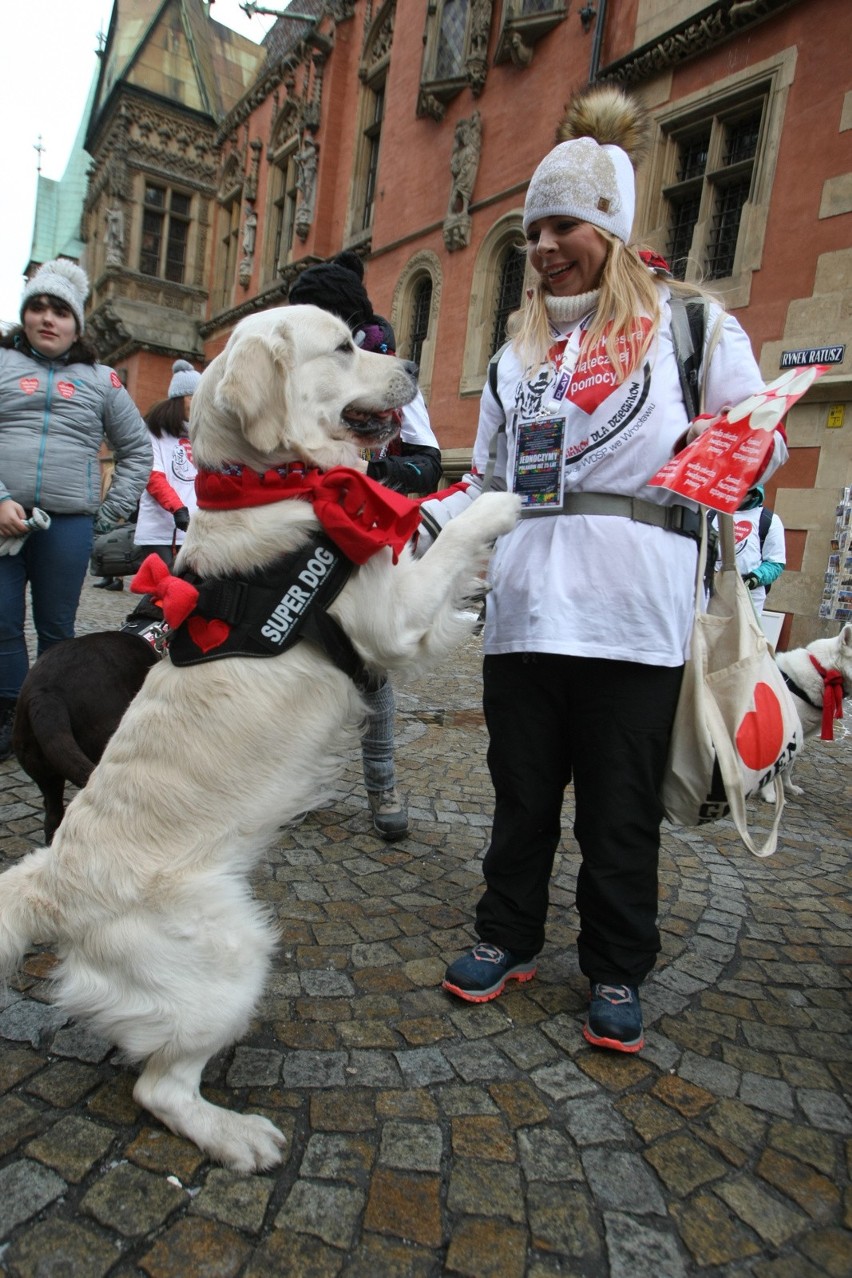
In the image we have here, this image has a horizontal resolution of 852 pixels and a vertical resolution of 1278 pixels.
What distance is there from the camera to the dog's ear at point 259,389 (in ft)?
6.56

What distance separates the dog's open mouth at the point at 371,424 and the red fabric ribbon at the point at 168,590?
0.76 metres

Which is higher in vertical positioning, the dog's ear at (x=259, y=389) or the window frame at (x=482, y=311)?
the window frame at (x=482, y=311)

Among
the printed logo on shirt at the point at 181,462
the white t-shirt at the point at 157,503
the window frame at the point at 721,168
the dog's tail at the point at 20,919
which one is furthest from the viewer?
the window frame at the point at 721,168

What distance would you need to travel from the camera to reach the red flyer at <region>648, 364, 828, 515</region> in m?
1.86

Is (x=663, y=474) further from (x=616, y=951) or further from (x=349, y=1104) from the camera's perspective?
(x=349, y=1104)

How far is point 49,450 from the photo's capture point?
395 centimetres

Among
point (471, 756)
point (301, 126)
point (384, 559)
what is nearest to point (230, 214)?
point (301, 126)

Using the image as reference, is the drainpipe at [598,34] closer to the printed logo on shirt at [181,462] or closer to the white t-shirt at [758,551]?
the white t-shirt at [758,551]

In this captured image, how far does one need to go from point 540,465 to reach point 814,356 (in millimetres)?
8124

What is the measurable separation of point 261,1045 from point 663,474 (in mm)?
1950

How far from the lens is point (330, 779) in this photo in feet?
6.86

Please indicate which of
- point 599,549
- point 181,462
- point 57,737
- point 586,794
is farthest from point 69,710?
point 181,462

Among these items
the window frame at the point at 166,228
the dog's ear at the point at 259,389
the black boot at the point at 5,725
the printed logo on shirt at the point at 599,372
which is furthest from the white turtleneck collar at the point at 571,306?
the window frame at the point at 166,228

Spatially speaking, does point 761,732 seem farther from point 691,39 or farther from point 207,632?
point 691,39
